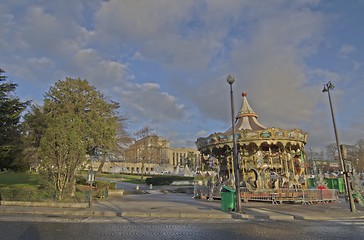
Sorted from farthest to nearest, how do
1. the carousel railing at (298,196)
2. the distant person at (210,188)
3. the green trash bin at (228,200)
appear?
the distant person at (210,188) → the carousel railing at (298,196) → the green trash bin at (228,200)

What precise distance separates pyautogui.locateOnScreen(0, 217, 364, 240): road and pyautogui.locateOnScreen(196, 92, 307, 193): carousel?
420 inches

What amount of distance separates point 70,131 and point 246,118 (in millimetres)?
15264

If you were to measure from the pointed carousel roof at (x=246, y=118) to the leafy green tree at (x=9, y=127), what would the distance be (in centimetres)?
1876

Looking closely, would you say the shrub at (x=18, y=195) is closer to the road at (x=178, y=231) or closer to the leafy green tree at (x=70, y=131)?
the leafy green tree at (x=70, y=131)

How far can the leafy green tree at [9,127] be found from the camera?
79.0 ft

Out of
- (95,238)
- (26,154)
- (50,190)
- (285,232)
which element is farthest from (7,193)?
(285,232)

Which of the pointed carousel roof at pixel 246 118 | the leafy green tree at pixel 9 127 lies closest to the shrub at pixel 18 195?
the leafy green tree at pixel 9 127

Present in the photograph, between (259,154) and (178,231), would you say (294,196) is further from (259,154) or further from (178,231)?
(178,231)

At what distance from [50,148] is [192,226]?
12391 mm

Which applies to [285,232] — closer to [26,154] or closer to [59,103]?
[26,154]

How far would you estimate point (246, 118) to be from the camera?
26.4 m

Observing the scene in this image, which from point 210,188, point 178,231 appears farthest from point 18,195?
point 178,231

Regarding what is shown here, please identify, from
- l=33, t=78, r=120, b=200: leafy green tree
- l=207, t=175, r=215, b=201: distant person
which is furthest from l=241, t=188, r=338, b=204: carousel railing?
l=33, t=78, r=120, b=200: leafy green tree

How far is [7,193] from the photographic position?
1902cm
